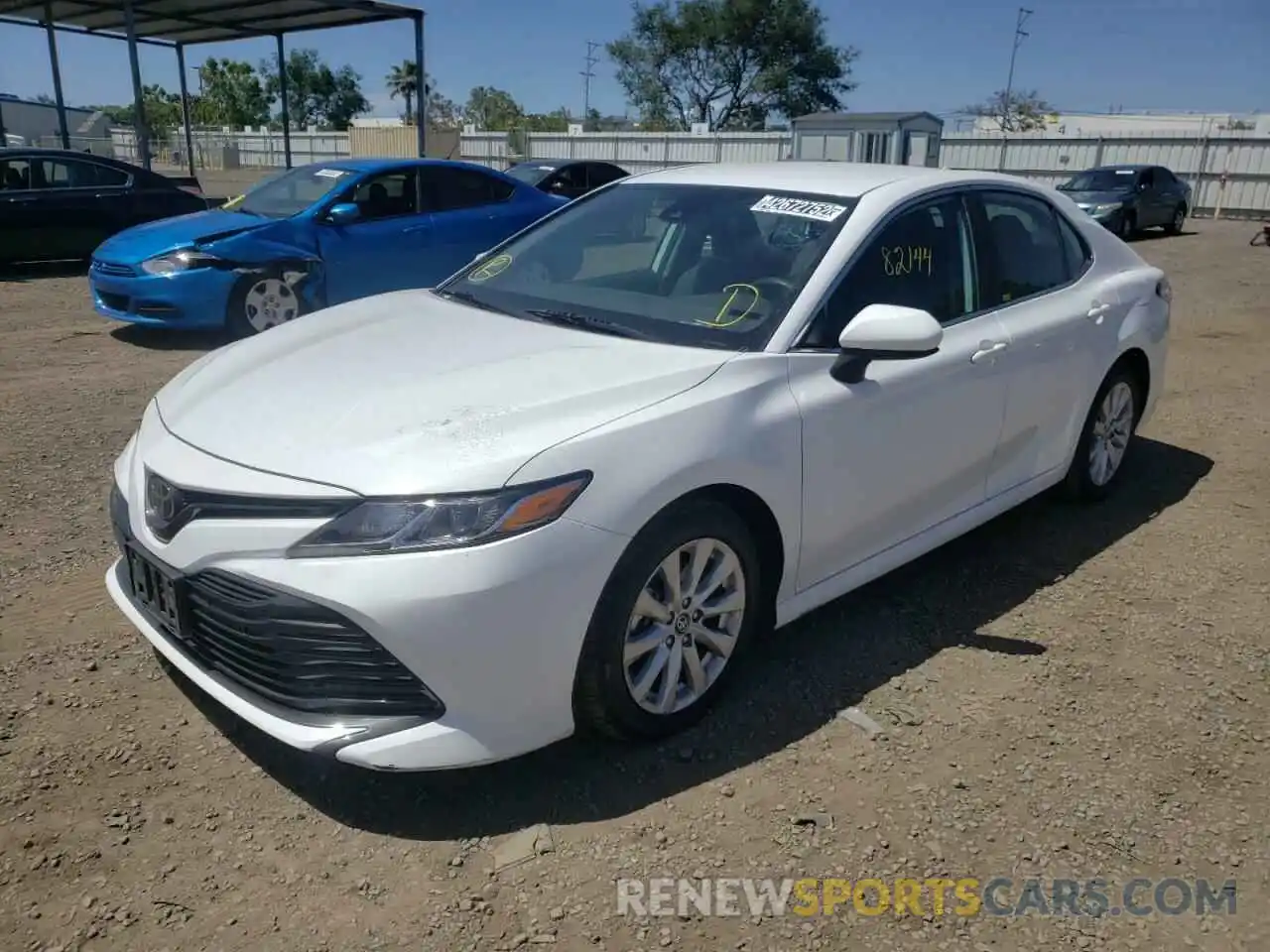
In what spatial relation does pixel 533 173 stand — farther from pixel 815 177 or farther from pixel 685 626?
pixel 685 626

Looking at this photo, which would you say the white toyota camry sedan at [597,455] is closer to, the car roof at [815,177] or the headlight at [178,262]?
the car roof at [815,177]

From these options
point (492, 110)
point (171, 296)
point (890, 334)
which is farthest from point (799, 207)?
point (492, 110)

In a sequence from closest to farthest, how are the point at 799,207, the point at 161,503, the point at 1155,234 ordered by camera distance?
the point at 161,503
the point at 799,207
the point at 1155,234

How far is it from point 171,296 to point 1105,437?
21.1 ft

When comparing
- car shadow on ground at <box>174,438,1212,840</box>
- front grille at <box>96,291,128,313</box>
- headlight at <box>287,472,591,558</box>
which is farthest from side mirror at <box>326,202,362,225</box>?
headlight at <box>287,472,591,558</box>

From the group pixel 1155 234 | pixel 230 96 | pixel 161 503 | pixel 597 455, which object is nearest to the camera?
pixel 597 455

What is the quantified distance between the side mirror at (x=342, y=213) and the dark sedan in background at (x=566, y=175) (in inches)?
295

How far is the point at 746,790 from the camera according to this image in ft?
9.17

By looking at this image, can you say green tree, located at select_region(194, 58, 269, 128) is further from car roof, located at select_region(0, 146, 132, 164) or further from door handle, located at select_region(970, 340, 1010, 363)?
door handle, located at select_region(970, 340, 1010, 363)

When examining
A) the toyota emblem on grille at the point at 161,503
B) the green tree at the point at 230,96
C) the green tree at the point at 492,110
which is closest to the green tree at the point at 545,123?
the green tree at the point at 492,110

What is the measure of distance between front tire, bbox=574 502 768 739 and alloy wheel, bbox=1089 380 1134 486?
2.45 meters

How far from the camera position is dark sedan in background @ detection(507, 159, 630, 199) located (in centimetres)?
1575

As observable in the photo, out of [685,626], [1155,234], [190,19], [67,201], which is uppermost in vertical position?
[190,19]

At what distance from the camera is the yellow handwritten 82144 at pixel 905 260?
11.3 ft
